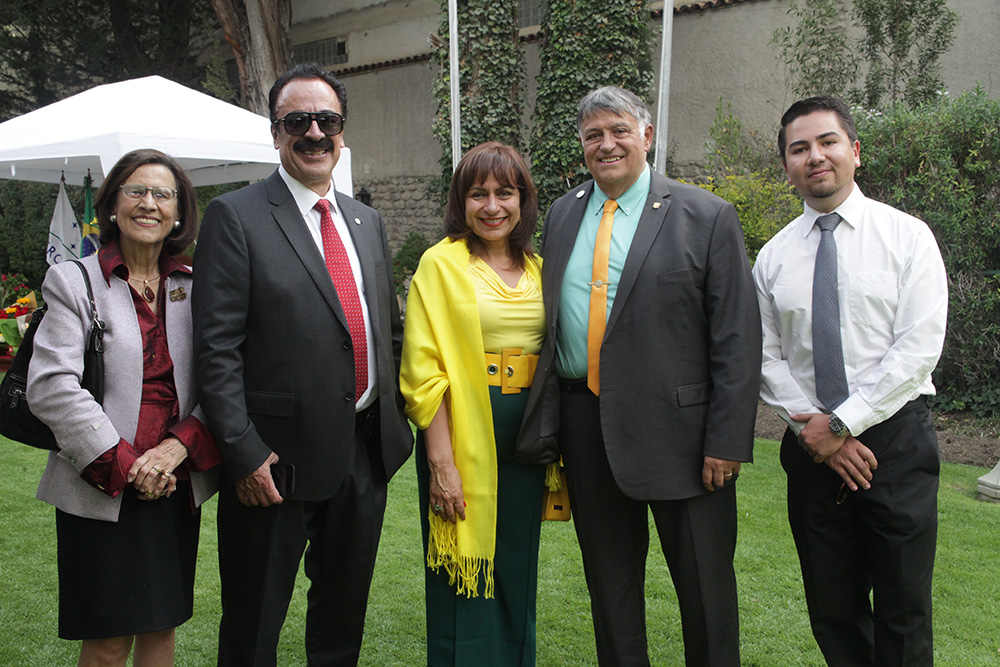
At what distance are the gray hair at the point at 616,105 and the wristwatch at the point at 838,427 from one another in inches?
42.4

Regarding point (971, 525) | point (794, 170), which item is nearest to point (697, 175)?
point (971, 525)

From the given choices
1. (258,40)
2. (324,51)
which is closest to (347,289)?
A: (258,40)

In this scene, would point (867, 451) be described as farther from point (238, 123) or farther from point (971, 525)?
point (238, 123)

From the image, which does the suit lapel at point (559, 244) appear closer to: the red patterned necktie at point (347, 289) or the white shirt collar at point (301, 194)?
the red patterned necktie at point (347, 289)

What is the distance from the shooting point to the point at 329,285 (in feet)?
7.82

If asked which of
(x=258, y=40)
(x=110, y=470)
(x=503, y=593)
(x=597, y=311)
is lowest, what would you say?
(x=503, y=593)

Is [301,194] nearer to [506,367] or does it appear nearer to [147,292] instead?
[147,292]

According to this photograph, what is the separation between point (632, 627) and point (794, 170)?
157 cm

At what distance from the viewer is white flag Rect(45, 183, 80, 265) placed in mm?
7957

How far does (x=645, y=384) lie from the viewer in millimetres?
2396

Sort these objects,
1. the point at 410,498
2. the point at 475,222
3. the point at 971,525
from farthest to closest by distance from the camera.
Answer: the point at 410,498 < the point at 971,525 < the point at 475,222

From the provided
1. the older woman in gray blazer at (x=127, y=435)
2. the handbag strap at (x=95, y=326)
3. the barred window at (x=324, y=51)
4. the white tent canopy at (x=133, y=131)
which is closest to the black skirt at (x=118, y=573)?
the older woman in gray blazer at (x=127, y=435)

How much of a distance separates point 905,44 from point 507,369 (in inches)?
323

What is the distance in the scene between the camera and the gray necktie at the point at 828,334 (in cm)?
238
